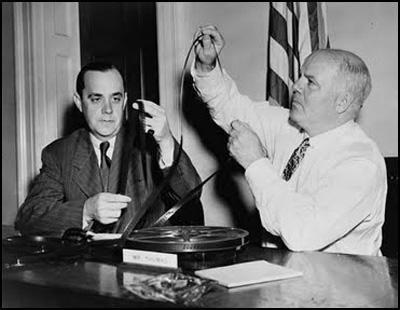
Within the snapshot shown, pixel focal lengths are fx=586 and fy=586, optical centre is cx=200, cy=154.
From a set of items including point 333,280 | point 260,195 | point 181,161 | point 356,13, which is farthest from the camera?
point 356,13

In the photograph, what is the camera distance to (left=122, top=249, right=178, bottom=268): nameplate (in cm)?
139

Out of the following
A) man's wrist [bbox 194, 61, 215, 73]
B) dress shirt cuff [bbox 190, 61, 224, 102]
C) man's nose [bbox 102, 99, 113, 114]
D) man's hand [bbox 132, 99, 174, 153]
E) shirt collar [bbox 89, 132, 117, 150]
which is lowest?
shirt collar [bbox 89, 132, 117, 150]

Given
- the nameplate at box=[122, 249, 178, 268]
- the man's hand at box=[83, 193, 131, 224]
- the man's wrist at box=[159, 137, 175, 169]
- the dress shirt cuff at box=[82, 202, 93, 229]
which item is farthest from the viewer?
the man's wrist at box=[159, 137, 175, 169]

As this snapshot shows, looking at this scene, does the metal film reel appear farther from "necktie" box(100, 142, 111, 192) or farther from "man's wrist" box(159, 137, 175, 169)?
"necktie" box(100, 142, 111, 192)

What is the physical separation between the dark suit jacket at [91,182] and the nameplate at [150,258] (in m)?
0.77

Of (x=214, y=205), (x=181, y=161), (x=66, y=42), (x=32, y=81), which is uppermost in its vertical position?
(x=66, y=42)

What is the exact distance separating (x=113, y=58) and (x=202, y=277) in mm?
3698

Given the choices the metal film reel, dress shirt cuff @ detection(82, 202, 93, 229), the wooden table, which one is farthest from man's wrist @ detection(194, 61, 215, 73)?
the wooden table

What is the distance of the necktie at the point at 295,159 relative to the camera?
2.23m

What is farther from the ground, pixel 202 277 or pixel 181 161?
pixel 181 161

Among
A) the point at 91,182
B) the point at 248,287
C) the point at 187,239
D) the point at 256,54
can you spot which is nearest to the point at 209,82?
the point at 91,182

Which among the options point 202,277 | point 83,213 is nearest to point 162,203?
point 83,213

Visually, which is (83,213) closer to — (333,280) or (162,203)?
(162,203)

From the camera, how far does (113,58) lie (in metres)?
4.73
